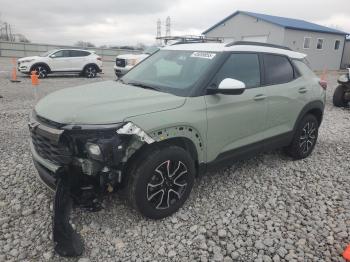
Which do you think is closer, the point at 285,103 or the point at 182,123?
the point at 182,123

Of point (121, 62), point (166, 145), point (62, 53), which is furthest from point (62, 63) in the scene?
point (166, 145)

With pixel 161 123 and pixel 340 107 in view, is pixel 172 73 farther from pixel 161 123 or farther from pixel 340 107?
pixel 340 107

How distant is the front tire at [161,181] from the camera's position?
299 cm

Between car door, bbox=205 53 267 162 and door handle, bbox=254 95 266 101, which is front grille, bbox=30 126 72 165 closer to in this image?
car door, bbox=205 53 267 162

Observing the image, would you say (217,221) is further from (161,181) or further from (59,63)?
(59,63)

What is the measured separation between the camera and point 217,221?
3.42 m

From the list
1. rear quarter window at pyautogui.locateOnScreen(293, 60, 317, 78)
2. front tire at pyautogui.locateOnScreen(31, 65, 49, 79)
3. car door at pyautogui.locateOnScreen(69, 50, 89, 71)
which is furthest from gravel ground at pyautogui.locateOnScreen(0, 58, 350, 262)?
car door at pyautogui.locateOnScreen(69, 50, 89, 71)

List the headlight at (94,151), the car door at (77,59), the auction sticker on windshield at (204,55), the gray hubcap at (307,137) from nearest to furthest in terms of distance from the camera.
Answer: the headlight at (94,151) < the auction sticker on windshield at (204,55) < the gray hubcap at (307,137) < the car door at (77,59)

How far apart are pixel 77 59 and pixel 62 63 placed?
82cm

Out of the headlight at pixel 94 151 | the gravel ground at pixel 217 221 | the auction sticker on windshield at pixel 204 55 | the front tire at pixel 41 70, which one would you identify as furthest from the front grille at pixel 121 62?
the headlight at pixel 94 151

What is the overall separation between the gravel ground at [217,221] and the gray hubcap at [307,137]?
40 centimetres

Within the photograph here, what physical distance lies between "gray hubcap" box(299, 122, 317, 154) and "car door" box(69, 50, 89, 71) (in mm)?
13528

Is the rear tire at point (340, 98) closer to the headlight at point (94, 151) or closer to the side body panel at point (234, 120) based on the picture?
the side body panel at point (234, 120)

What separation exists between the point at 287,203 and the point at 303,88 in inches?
75.9
